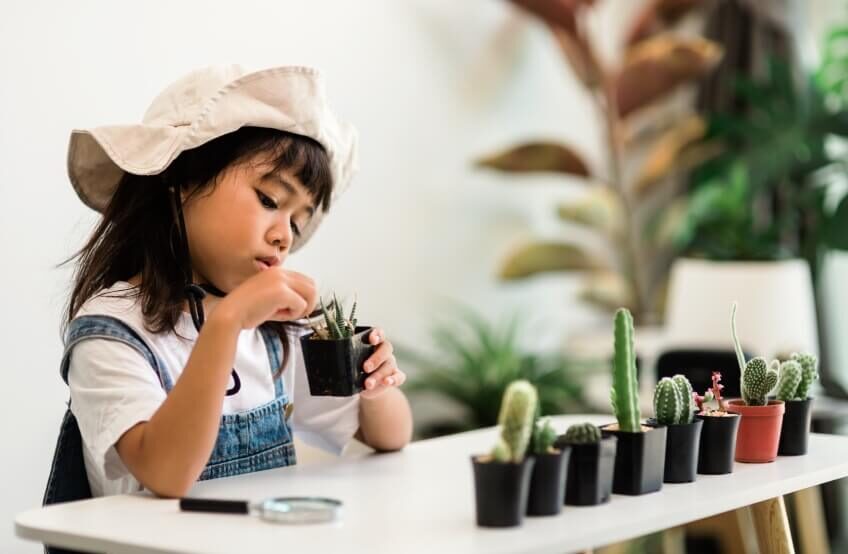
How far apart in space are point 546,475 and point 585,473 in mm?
70

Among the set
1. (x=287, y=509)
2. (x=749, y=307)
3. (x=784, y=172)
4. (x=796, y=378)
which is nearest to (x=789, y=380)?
(x=796, y=378)

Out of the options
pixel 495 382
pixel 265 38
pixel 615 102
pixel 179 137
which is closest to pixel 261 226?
pixel 179 137

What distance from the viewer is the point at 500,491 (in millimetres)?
1139

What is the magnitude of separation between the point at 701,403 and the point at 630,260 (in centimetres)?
260

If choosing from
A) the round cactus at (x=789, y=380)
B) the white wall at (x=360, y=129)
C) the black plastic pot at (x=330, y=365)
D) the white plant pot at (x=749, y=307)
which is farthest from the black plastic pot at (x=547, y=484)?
the white plant pot at (x=749, y=307)

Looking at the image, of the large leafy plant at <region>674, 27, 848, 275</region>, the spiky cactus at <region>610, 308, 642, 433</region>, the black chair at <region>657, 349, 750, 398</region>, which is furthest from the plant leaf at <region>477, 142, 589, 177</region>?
the spiky cactus at <region>610, 308, 642, 433</region>

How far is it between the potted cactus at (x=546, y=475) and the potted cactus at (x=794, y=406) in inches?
A: 17.9

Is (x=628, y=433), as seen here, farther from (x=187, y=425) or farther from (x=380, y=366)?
(x=187, y=425)

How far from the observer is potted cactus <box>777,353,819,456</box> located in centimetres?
152

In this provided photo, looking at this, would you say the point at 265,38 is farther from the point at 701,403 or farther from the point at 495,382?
the point at 701,403

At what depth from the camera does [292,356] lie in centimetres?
184

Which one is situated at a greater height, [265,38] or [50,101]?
[265,38]

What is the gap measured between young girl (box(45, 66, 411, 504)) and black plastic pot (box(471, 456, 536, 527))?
37 cm

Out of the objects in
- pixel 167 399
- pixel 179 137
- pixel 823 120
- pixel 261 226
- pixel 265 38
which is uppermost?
pixel 265 38
